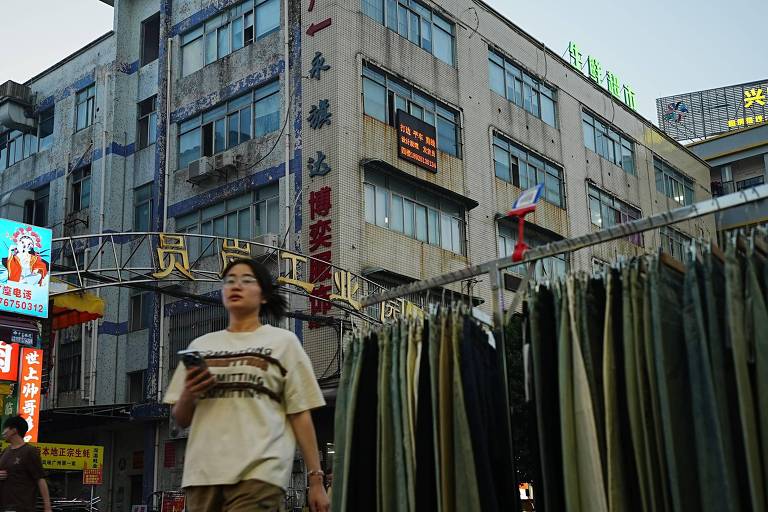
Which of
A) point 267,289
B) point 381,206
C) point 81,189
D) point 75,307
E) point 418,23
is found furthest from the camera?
point 81,189

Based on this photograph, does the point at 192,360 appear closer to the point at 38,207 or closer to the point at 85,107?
the point at 85,107

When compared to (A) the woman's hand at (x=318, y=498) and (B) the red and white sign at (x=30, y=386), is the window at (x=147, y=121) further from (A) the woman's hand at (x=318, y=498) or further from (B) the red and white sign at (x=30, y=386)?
(A) the woman's hand at (x=318, y=498)

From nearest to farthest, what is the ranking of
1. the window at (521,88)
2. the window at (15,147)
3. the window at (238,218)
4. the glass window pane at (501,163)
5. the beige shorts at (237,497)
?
the beige shorts at (237,497) < the window at (238,218) < the glass window pane at (501,163) < the window at (521,88) < the window at (15,147)

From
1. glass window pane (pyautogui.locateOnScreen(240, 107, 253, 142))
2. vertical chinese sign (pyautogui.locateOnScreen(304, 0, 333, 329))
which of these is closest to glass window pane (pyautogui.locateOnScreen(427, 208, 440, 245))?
vertical chinese sign (pyautogui.locateOnScreen(304, 0, 333, 329))

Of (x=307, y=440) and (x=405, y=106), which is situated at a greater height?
(x=405, y=106)

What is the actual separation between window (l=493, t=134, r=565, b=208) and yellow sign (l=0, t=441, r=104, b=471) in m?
13.0

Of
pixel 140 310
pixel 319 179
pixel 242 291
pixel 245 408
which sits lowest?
pixel 245 408

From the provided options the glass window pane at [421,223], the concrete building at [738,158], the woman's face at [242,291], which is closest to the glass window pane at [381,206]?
the glass window pane at [421,223]

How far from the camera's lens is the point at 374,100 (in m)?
22.5

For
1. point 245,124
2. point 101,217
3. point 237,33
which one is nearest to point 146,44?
point 237,33

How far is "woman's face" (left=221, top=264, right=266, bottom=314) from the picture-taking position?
4441 millimetres

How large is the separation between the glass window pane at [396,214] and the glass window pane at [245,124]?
4.02 metres

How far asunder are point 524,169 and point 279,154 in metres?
8.36

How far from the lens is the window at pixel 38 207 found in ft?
94.5
